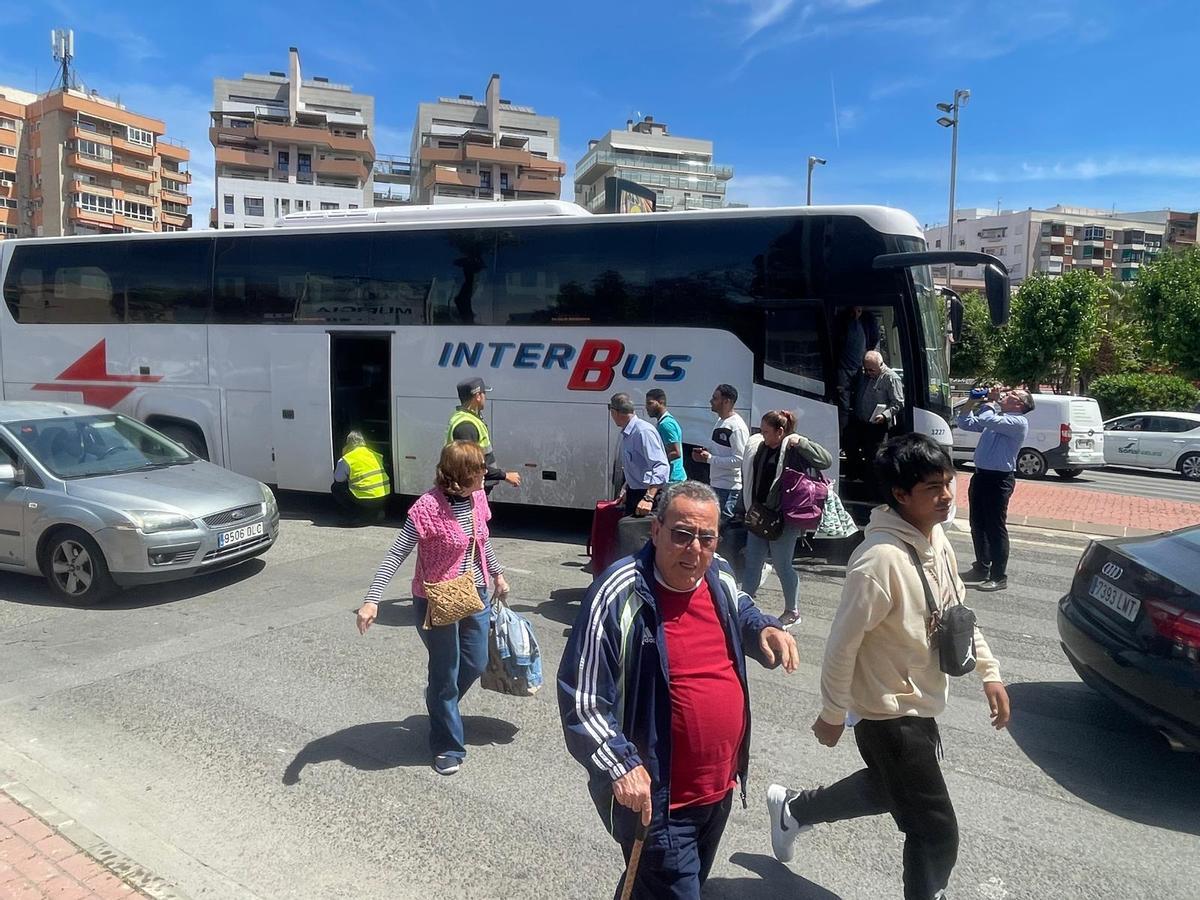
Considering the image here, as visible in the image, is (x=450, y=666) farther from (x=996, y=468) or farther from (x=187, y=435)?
(x=187, y=435)

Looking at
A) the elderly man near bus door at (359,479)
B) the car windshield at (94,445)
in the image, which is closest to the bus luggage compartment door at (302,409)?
the elderly man near bus door at (359,479)

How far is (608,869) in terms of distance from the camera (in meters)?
3.37

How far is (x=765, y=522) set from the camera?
6.18 meters

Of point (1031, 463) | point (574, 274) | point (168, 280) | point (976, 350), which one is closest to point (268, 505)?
point (574, 274)

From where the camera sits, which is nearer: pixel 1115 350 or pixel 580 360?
pixel 580 360

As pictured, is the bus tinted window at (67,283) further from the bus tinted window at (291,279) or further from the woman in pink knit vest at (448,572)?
the woman in pink knit vest at (448,572)

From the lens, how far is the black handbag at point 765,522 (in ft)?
20.3

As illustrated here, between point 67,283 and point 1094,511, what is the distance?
14.9 meters

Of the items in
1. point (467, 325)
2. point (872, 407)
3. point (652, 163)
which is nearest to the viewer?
point (872, 407)

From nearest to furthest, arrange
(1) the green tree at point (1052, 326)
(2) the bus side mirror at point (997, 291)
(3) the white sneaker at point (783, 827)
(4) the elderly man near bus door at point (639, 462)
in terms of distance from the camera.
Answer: (3) the white sneaker at point (783, 827) → (4) the elderly man near bus door at point (639, 462) → (2) the bus side mirror at point (997, 291) → (1) the green tree at point (1052, 326)

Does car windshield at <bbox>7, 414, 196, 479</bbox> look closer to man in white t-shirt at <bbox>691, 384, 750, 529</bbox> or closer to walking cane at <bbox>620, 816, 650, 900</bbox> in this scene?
man in white t-shirt at <bbox>691, 384, 750, 529</bbox>

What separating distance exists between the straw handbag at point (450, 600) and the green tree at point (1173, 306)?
3719 centimetres

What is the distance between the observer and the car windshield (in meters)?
7.32

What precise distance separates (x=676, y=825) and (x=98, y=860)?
2.40 metres
